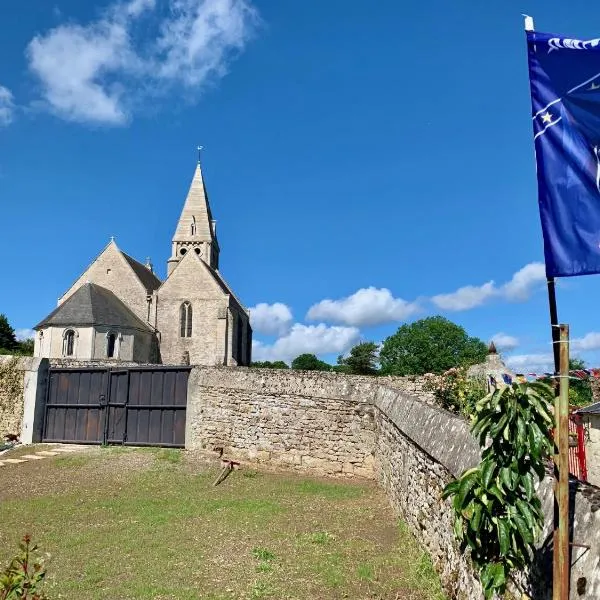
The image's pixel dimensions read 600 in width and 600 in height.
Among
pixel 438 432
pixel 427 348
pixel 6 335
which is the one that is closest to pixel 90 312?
pixel 6 335

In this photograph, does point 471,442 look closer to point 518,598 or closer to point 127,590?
point 518,598

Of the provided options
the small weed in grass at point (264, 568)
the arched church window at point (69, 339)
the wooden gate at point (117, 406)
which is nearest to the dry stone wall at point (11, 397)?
the wooden gate at point (117, 406)

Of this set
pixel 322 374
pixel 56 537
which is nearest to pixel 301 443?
pixel 322 374

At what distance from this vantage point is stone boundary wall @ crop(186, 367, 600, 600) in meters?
3.04

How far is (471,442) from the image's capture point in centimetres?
449

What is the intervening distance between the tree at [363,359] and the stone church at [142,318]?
80.8ft

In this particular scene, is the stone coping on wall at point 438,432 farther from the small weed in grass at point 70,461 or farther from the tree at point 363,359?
the tree at point 363,359

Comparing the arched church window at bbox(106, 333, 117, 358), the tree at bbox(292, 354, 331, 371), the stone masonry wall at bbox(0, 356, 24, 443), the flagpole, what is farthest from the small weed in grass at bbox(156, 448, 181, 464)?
the tree at bbox(292, 354, 331, 371)

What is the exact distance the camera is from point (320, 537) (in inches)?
272

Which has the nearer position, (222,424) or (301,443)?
(301,443)

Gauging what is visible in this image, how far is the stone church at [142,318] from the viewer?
34094 millimetres

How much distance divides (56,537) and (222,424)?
20.1ft

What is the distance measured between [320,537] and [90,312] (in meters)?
31.0

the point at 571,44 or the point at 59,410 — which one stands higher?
the point at 571,44
